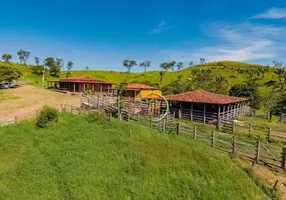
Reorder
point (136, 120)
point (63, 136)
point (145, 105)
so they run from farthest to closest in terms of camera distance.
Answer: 1. point (145, 105)
2. point (136, 120)
3. point (63, 136)

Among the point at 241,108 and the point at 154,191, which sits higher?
the point at 241,108

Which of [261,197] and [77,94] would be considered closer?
[261,197]

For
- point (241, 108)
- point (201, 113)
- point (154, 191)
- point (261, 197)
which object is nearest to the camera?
point (261, 197)

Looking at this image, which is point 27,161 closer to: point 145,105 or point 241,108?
point 145,105

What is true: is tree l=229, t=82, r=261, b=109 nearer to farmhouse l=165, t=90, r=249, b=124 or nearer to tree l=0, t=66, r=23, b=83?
farmhouse l=165, t=90, r=249, b=124

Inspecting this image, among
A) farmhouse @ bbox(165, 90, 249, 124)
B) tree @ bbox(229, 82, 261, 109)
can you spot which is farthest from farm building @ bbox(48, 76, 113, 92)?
tree @ bbox(229, 82, 261, 109)

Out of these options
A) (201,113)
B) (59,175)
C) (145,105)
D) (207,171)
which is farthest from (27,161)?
(201,113)

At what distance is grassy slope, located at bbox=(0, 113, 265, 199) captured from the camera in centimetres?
1286

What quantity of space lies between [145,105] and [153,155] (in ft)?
49.6

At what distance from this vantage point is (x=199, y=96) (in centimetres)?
2905

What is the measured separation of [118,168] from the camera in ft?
48.8

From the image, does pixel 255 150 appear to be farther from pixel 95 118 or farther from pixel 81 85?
pixel 81 85

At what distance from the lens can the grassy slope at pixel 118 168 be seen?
1286 centimetres

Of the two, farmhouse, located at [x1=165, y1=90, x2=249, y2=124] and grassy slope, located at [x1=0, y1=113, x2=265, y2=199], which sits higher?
farmhouse, located at [x1=165, y1=90, x2=249, y2=124]
